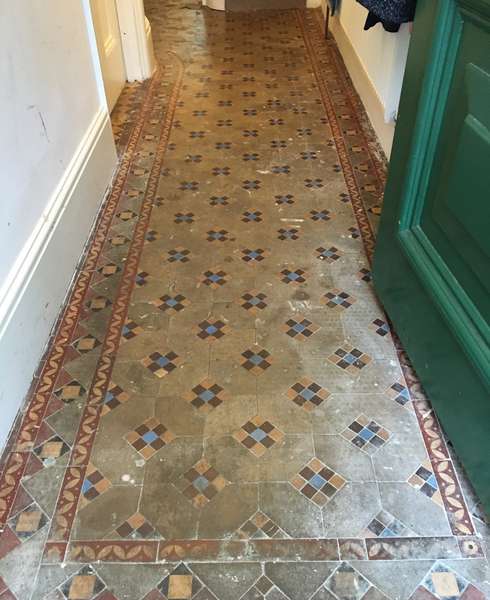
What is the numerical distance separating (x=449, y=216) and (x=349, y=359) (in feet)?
1.76

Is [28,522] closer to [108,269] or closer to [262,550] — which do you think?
[262,550]

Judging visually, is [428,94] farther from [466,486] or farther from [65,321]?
[65,321]

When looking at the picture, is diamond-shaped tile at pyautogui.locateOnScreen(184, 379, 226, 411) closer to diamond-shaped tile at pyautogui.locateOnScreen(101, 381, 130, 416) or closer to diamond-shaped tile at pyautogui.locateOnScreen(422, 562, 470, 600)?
diamond-shaped tile at pyautogui.locateOnScreen(101, 381, 130, 416)

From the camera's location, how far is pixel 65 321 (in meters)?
1.82

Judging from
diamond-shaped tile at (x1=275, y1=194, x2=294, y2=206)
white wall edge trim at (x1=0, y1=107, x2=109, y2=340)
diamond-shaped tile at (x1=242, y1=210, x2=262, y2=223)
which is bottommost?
diamond-shaped tile at (x1=242, y1=210, x2=262, y2=223)

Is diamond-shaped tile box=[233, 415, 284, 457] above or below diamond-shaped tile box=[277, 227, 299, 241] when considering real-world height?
below

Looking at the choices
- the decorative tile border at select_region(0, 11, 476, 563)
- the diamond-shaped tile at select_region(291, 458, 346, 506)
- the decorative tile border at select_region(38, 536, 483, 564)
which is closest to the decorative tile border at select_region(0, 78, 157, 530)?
the decorative tile border at select_region(0, 11, 476, 563)

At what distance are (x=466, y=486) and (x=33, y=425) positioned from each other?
1.14 meters

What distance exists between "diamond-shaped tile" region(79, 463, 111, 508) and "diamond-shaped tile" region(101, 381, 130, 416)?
184 millimetres

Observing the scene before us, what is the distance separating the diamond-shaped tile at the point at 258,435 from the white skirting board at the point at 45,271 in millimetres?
631

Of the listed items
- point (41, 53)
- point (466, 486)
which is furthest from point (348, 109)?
point (466, 486)

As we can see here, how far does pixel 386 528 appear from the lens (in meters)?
1.27

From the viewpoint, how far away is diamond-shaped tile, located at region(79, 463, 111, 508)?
1328 millimetres

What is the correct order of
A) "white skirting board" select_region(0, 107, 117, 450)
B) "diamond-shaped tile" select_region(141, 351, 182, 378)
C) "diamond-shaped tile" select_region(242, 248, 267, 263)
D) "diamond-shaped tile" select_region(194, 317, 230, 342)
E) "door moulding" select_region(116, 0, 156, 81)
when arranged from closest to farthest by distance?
"white skirting board" select_region(0, 107, 117, 450) → "diamond-shaped tile" select_region(141, 351, 182, 378) → "diamond-shaped tile" select_region(194, 317, 230, 342) → "diamond-shaped tile" select_region(242, 248, 267, 263) → "door moulding" select_region(116, 0, 156, 81)
